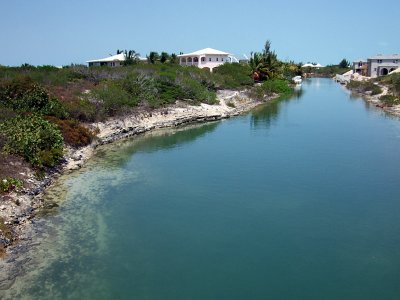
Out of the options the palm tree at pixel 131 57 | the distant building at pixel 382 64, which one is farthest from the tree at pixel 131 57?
the distant building at pixel 382 64

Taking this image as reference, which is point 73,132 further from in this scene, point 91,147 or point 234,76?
point 234,76

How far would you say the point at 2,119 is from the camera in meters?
26.1

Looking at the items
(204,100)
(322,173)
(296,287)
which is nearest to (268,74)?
(204,100)

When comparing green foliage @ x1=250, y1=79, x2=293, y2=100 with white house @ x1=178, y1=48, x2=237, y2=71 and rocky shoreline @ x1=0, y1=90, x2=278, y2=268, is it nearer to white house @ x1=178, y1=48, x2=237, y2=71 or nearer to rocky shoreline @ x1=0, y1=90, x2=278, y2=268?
rocky shoreline @ x1=0, y1=90, x2=278, y2=268

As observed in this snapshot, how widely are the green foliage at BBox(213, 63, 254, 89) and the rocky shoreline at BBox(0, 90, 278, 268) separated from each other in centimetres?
227

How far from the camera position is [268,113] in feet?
169

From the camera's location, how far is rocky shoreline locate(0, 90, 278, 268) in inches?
616

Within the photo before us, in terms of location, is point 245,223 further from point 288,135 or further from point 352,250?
point 288,135

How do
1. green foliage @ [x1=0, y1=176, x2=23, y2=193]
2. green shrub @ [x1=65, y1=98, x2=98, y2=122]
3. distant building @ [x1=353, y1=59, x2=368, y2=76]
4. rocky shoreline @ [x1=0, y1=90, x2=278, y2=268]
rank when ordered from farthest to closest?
1. distant building @ [x1=353, y1=59, x2=368, y2=76]
2. green shrub @ [x1=65, y1=98, x2=98, y2=122]
3. green foliage @ [x1=0, y1=176, x2=23, y2=193]
4. rocky shoreline @ [x1=0, y1=90, x2=278, y2=268]

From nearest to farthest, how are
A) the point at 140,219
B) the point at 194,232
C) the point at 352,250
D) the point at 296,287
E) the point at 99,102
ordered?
the point at 296,287
the point at 352,250
the point at 194,232
the point at 140,219
the point at 99,102

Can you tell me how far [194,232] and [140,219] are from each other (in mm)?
2868

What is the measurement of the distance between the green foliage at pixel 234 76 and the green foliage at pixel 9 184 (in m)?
45.5

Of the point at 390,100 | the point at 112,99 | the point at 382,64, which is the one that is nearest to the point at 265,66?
the point at 390,100

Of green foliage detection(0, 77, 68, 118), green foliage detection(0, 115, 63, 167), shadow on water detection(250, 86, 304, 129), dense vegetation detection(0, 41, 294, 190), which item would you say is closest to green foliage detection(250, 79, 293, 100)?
dense vegetation detection(0, 41, 294, 190)
